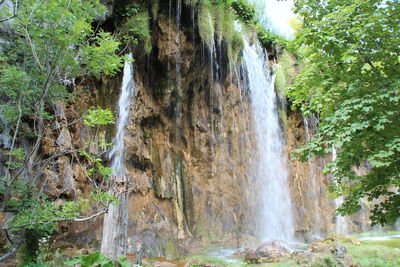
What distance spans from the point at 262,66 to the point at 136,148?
9.41 metres

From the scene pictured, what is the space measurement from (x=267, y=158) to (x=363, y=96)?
11.2m

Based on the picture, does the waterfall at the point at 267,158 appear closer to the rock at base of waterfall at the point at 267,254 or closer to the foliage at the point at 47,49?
the rock at base of waterfall at the point at 267,254

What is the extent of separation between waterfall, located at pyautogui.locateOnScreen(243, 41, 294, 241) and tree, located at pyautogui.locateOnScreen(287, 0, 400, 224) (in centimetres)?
924

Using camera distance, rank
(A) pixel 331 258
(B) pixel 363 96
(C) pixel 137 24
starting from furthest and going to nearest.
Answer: (C) pixel 137 24, (A) pixel 331 258, (B) pixel 363 96

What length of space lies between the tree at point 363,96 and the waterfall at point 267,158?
30.3 feet

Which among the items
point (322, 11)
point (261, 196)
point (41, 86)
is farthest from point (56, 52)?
point (261, 196)

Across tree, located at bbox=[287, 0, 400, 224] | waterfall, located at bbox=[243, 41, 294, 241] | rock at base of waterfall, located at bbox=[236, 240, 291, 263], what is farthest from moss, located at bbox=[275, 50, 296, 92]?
tree, located at bbox=[287, 0, 400, 224]

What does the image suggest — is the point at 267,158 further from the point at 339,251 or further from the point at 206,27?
the point at 339,251

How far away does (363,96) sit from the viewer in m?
5.10

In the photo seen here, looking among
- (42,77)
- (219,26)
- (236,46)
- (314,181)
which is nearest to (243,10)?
(236,46)

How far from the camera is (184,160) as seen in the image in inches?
517

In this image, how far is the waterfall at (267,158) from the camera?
589 inches

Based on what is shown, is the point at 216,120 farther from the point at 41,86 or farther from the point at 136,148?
the point at 41,86

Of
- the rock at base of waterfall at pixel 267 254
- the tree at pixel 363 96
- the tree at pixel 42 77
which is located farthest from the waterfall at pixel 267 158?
the tree at pixel 42 77
